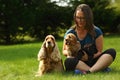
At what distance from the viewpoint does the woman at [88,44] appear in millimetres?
9398

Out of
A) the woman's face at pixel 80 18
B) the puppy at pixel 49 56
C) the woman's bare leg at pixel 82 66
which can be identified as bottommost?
the woman's bare leg at pixel 82 66

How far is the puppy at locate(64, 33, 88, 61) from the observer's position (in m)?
9.29

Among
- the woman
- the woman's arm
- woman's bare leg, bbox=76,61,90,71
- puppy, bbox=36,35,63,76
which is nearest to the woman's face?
the woman

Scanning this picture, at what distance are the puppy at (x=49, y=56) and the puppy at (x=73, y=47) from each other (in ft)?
1.01

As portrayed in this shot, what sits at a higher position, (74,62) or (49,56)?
(49,56)

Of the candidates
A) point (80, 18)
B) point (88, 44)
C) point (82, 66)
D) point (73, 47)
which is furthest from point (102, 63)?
point (80, 18)

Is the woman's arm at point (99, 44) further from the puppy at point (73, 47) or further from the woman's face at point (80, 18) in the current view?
the woman's face at point (80, 18)

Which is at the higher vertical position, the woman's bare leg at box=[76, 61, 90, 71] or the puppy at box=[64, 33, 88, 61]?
the puppy at box=[64, 33, 88, 61]

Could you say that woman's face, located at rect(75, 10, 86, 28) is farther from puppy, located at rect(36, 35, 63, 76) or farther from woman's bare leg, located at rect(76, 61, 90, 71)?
woman's bare leg, located at rect(76, 61, 90, 71)

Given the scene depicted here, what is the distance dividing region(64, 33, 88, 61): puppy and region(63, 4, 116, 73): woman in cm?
12

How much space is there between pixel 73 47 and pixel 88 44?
0.51 meters

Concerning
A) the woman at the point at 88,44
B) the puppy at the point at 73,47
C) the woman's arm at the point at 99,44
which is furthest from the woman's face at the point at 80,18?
the woman's arm at the point at 99,44

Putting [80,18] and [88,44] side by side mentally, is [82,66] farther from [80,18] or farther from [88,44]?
[80,18]

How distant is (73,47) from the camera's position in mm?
9336
